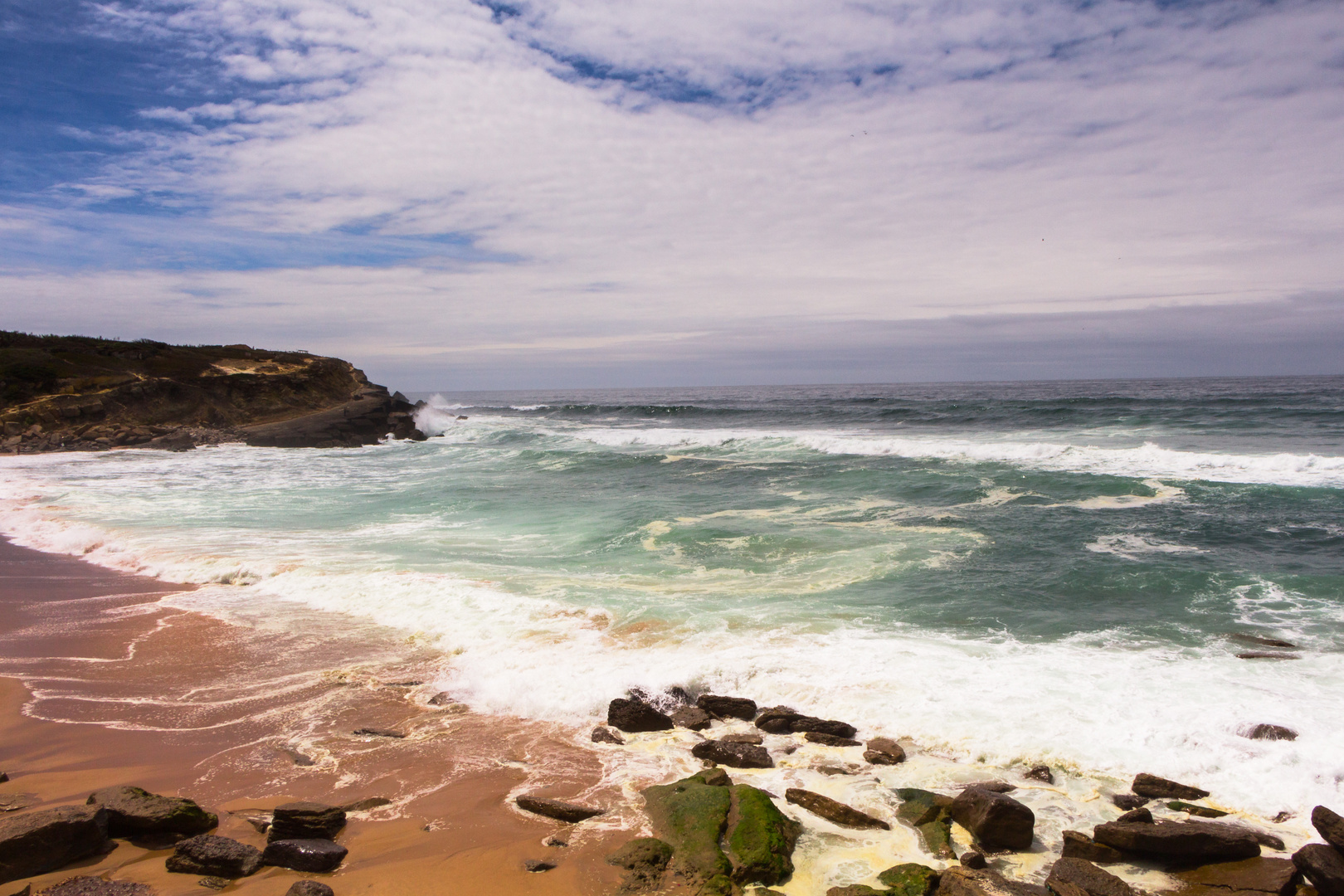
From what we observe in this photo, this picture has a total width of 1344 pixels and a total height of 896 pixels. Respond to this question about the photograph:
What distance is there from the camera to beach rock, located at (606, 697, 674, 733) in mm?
5758

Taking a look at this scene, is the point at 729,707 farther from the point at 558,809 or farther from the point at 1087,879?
the point at 1087,879

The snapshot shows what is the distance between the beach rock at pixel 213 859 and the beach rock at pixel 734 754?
2.83 meters

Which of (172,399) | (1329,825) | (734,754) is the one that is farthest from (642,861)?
(172,399)

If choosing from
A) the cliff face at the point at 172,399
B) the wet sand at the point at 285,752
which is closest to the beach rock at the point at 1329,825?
the wet sand at the point at 285,752

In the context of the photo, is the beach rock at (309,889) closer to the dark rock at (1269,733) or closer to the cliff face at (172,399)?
the dark rock at (1269,733)

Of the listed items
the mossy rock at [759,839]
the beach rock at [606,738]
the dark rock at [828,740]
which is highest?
the mossy rock at [759,839]

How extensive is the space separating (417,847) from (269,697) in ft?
9.45

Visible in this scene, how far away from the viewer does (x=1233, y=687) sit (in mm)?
6031

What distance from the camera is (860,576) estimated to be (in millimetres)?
10070

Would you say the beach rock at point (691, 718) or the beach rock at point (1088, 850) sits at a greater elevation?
the beach rock at point (1088, 850)

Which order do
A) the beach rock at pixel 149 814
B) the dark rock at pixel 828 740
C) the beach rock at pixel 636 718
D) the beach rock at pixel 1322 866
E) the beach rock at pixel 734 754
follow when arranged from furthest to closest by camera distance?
the beach rock at pixel 636 718 < the dark rock at pixel 828 740 < the beach rock at pixel 734 754 < the beach rock at pixel 149 814 < the beach rock at pixel 1322 866

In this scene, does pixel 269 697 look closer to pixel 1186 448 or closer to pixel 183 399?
pixel 1186 448

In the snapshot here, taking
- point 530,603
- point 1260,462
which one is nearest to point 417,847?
point 530,603

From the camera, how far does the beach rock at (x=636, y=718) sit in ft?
18.9
